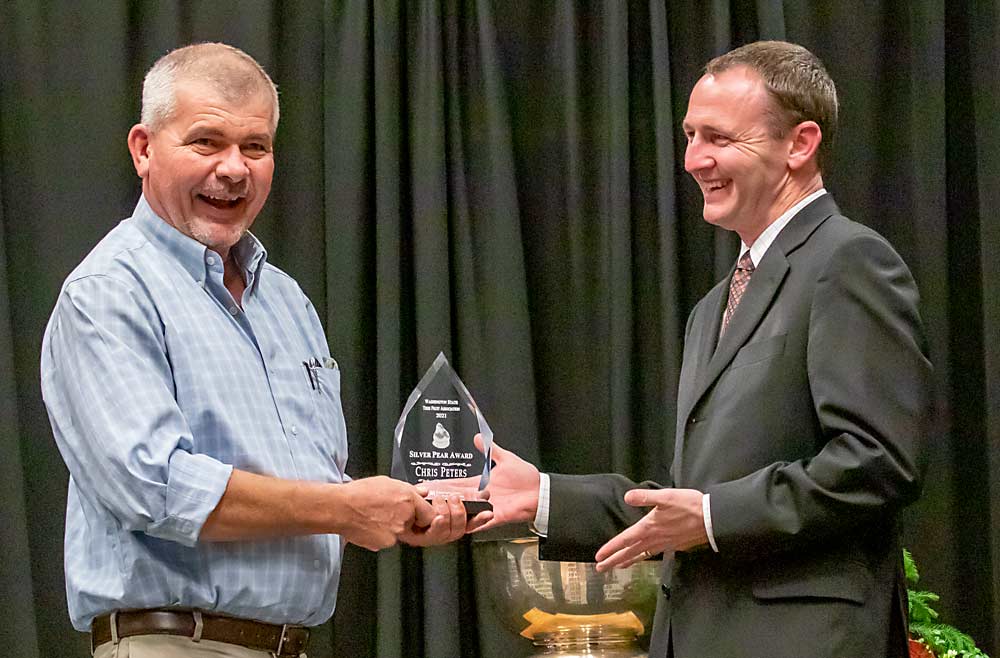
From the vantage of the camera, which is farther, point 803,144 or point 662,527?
point 803,144

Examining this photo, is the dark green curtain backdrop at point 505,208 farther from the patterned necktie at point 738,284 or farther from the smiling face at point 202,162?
the smiling face at point 202,162

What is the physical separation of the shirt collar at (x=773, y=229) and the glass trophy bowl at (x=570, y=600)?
998mm

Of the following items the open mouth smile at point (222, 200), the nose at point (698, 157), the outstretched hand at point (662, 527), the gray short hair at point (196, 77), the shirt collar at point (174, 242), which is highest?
the gray short hair at point (196, 77)

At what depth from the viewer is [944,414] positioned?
13.3 feet

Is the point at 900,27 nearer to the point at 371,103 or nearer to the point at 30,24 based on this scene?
the point at 371,103

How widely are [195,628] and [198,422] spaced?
0.34 m

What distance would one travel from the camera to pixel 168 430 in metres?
2.03

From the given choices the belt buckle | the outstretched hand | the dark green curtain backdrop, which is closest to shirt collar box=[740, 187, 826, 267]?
the outstretched hand

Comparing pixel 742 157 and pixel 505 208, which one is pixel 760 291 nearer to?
pixel 742 157

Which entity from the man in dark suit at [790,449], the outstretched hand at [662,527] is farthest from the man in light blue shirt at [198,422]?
the man in dark suit at [790,449]

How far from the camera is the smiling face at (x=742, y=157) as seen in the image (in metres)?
2.47

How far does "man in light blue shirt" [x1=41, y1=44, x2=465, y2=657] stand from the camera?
202 centimetres

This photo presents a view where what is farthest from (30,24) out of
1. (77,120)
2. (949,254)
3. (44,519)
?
(949,254)

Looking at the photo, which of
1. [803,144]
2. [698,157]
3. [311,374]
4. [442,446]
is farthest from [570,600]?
[803,144]
